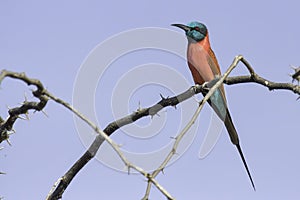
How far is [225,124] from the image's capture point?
9.11 feet

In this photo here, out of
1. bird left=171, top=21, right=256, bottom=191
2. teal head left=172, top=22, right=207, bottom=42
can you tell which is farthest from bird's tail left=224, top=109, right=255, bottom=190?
teal head left=172, top=22, right=207, bottom=42

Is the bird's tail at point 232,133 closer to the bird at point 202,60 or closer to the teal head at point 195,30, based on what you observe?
the bird at point 202,60

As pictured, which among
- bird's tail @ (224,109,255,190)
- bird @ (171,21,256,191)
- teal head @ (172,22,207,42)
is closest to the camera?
bird's tail @ (224,109,255,190)

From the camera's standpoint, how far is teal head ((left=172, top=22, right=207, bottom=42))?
395cm

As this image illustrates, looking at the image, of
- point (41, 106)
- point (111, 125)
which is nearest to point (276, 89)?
point (111, 125)

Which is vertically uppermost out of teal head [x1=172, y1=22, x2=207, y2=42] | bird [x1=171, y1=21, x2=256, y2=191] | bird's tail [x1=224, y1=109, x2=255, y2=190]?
teal head [x1=172, y1=22, x2=207, y2=42]

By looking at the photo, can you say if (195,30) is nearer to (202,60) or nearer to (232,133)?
(202,60)

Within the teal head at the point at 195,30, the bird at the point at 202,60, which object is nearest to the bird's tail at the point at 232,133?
the bird at the point at 202,60

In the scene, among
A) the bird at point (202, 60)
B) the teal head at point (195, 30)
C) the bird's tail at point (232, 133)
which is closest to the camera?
the bird's tail at point (232, 133)

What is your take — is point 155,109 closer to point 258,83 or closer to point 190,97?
point 190,97

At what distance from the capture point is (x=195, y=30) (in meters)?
3.98

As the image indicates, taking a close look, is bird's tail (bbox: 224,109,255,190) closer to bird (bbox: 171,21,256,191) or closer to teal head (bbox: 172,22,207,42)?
bird (bbox: 171,21,256,191)

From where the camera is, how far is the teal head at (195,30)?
13.0 feet

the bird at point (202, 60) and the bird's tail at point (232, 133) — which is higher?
the bird at point (202, 60)
